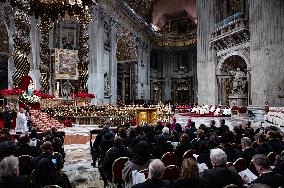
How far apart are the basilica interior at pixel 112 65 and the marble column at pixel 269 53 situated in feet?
0.22

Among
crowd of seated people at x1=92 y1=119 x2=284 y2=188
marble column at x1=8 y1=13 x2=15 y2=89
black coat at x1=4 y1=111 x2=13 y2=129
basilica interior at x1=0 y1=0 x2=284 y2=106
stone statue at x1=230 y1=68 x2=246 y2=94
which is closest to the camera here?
crowd of seated people at x1=92 y1=119 x2=284 y2=188

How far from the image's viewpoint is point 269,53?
69.1 feet

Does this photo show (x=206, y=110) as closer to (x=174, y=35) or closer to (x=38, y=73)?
(x=38, y=73)

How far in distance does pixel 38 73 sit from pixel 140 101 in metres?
15.5

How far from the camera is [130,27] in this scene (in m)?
35.8

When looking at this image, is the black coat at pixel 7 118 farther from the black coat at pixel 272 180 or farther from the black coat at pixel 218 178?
the black coat at pixel 272 180

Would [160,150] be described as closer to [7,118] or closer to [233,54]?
[7,118]

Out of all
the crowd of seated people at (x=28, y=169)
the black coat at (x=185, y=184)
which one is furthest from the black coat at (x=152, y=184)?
the crowd of seated people at (x=28, y=169)

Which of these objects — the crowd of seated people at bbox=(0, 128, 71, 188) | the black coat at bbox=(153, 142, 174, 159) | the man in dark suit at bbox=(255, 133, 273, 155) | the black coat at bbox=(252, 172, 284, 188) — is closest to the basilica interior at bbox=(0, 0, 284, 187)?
the crowd of seated people at bbox=(0, 128, 71, 188)

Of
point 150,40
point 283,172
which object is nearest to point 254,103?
point 283,172

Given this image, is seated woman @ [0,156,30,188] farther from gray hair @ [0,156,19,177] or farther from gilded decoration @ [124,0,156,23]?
gilded decoration @ [124,0,156,23]

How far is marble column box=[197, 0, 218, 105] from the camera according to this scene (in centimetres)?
2923

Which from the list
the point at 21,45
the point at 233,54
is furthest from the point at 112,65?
the point at 233,54

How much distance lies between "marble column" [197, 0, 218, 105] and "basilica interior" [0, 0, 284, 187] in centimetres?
10
